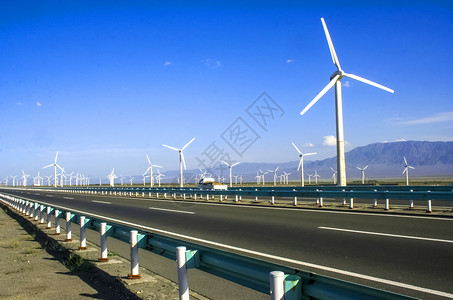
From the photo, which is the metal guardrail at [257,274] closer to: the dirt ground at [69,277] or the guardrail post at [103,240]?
the dirt ground at [69,277]

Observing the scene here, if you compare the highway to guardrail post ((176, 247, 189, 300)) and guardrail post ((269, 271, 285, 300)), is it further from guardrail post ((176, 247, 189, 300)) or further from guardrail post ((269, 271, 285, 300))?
guardrail post ((269, 271, 285, 300))

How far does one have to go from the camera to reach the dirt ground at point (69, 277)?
5.69 meters

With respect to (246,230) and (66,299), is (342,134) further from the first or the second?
(66,299)

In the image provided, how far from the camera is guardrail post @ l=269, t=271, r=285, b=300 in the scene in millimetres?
3203

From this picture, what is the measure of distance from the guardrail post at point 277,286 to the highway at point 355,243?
3.08 meters

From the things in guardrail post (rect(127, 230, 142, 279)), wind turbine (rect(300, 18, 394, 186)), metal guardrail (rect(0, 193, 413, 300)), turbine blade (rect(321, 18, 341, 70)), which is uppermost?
turbine blade (rect(321, 18, 341, 70))

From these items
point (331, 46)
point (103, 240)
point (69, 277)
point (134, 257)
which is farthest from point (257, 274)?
point (331, 46)

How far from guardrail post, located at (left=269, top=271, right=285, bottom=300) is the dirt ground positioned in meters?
2.58

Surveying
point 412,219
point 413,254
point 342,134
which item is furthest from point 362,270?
point 342,134

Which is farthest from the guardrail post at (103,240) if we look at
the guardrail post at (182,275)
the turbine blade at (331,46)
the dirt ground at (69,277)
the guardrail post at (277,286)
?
the turbine blade at (331,46)

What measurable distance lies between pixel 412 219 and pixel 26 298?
40.2 ft

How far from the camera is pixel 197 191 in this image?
27281mm

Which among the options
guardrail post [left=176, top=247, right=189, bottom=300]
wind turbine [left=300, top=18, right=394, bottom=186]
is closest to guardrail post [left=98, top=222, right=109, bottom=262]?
guardrail post [left=176, top=247, right=189, bottom=300]

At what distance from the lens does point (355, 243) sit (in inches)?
355
